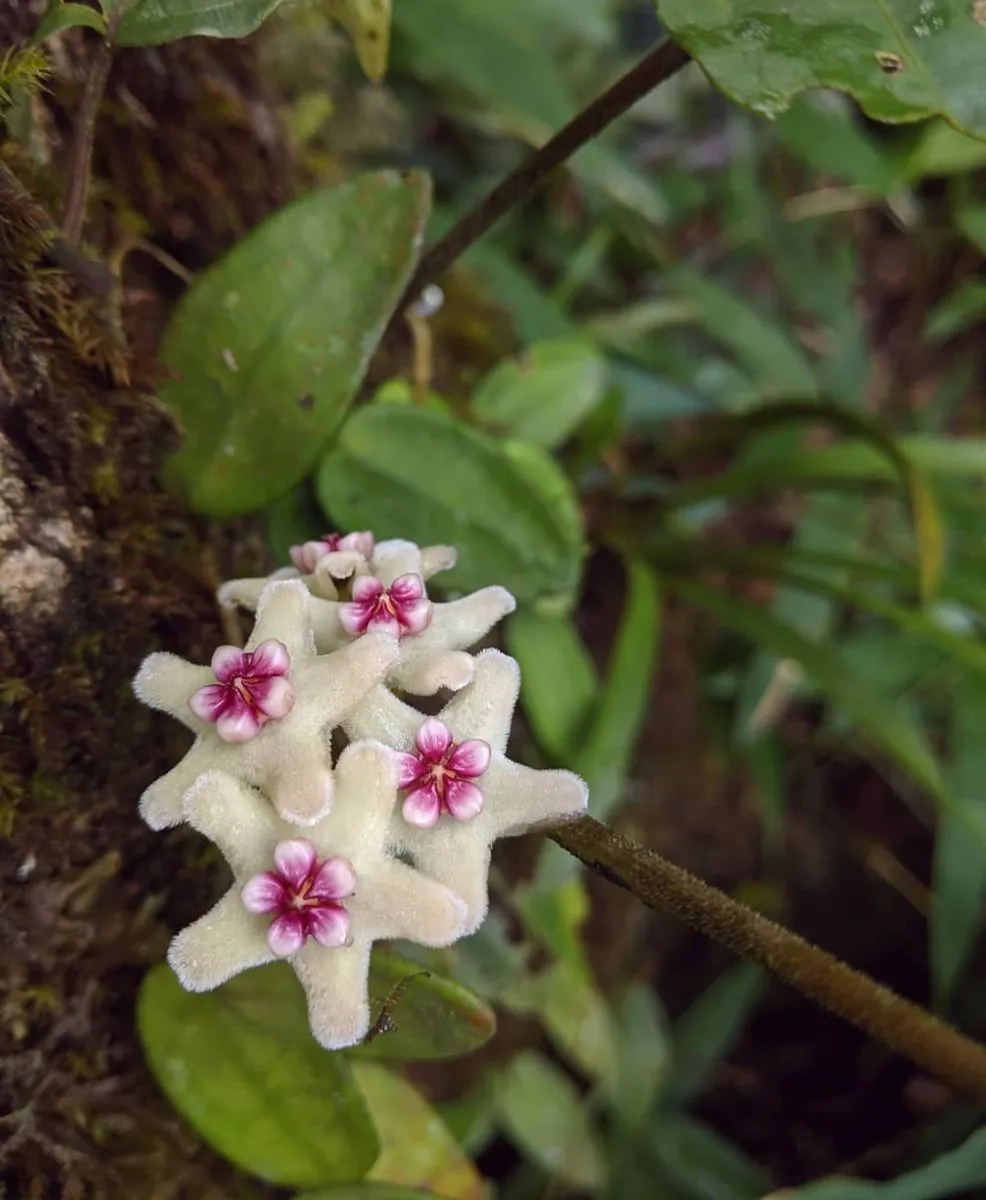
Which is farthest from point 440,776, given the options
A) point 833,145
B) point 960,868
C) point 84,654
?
point 833,145

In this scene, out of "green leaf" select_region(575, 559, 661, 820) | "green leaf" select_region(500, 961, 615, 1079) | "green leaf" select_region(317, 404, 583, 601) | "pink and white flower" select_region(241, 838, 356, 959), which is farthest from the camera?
"green leaf" select_region(500, 961, 615, 1079)

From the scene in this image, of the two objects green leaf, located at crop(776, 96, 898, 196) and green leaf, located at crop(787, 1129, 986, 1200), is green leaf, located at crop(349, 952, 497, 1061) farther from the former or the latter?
green leaf, located at crop(776, 96, 898, 196)

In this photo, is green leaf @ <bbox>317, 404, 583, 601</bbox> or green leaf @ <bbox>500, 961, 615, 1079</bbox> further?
green leaf @ <bbox>500, 961, 615, 1079</bbox>

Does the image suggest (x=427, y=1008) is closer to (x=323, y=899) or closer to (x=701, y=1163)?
(x=323, y=899)

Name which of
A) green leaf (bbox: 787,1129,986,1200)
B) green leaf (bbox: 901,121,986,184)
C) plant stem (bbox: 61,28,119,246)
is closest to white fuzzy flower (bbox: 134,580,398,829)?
plant stem (bbox: 61,28,119,246)

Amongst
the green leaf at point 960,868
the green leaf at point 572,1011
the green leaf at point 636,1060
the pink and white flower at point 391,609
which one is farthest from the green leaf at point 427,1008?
the green leaf at point 960,868

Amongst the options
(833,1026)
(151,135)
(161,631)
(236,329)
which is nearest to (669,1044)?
(833,1026)

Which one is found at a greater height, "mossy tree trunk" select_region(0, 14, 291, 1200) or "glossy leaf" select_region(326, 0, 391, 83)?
"glossy leaf" select_region(326, 0, 391, 83)
